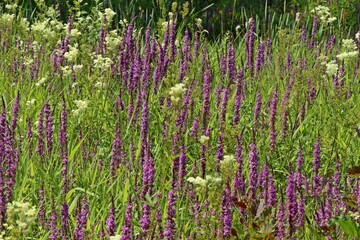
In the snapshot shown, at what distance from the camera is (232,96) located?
542 cm

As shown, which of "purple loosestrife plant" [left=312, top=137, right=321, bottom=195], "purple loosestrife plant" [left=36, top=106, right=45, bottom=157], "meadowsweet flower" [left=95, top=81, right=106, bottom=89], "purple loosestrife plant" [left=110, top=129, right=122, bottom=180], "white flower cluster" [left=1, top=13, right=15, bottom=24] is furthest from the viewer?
"white flower cluster" [left=1, top=13, right=15, bottom=24]

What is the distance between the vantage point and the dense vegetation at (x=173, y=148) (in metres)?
3.05

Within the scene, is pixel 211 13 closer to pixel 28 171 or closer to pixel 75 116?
pixel 75 116

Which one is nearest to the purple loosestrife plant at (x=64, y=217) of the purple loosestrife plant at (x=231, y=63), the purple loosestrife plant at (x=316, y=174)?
the purple loosestrife plant at (x=316, y=174)

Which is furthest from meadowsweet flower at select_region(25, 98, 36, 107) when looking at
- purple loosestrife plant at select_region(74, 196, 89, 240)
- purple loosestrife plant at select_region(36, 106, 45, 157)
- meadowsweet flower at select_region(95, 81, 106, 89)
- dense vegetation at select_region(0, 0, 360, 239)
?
purple loosestrife plant at select_region(74, 196, 89, 240)

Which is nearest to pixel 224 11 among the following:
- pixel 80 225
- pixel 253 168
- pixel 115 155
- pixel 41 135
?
pixel 41 135

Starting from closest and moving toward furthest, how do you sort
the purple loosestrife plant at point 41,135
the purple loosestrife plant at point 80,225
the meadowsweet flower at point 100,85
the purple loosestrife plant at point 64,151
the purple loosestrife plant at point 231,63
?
the purple loosestrife plant at point 80,225 → the purple loosestrife plant at point 64,151 → the purple loosestrife plant at point 41,135 → the meadowsweet flower at point 100,85 → the purple loosestrife plant at point 231,63

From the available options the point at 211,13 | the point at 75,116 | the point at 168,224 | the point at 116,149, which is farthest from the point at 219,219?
the point at 211,13

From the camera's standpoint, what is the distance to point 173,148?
3.60m

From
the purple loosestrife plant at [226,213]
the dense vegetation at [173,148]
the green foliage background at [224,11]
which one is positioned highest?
the purple loosestrife plant at [226,213]

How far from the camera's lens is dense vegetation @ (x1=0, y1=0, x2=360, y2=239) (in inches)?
120

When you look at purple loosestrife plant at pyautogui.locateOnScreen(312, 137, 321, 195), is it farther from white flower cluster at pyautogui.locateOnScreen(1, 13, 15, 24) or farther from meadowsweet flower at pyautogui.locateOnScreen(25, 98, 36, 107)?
white flower cluster at pyautogui.locateOnScreen(1, 13, 15, 24)

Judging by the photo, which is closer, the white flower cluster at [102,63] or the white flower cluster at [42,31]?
the white flower cluster at [102,63]

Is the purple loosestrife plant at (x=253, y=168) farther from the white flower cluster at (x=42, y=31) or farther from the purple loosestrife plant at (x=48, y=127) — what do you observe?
the white flower cluster at (x=42, y=31)
